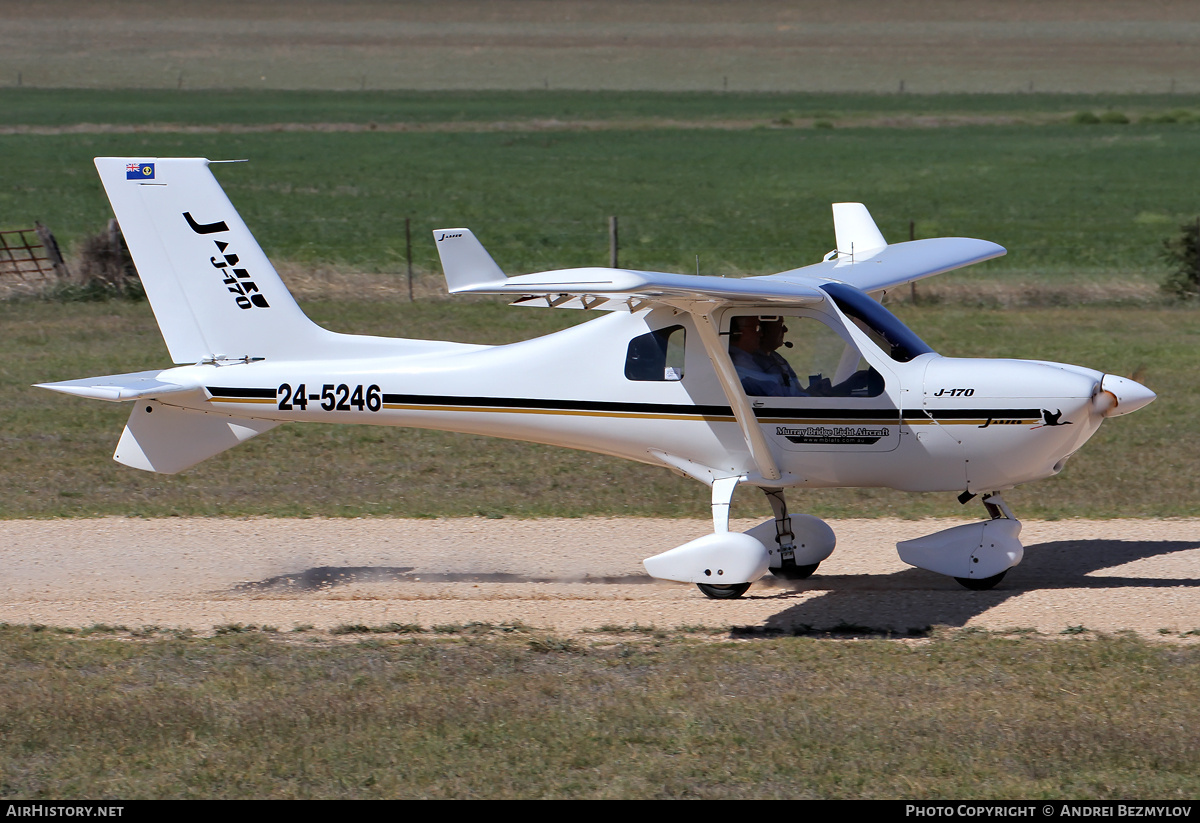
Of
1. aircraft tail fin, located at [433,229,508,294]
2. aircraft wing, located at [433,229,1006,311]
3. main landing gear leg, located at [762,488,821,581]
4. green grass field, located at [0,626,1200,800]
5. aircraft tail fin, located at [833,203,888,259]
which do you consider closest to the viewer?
green grass field, located at [0,626,1200,800]

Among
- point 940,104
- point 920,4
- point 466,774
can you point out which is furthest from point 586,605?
point 920,4

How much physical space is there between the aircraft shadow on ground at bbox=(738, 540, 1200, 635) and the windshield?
66.9 inches

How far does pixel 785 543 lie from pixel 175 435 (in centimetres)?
463

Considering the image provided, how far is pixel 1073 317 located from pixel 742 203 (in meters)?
24.4

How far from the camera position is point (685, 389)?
9.71m

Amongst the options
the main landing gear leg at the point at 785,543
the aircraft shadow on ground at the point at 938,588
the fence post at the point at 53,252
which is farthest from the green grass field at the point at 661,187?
the main landing gear leg at the point at 785,543

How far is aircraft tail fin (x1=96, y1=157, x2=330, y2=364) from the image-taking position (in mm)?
10102

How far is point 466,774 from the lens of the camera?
Answer: 6.39 meters

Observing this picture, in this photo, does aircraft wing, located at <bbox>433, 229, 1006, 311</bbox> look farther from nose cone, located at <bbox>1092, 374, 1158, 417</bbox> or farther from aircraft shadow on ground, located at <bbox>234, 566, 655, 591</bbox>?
aircraft shadow on ground, located at <bbox>234, 566, 655, 591</bbox>

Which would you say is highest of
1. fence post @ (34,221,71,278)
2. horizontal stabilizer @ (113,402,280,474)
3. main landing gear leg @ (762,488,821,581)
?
fence post @ (34,221,71,278)

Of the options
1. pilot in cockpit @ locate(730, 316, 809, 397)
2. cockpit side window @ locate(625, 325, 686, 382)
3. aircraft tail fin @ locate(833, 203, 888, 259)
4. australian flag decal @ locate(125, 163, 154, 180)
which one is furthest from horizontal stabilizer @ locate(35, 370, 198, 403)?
aircraft tail fin @ locate(833, 203, 888, 259)

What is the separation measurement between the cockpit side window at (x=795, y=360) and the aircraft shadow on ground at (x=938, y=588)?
1466 mm

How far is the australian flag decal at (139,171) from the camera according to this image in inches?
396

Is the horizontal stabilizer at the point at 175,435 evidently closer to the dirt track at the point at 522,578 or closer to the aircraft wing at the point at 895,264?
the dirt track at the point at 522,578
